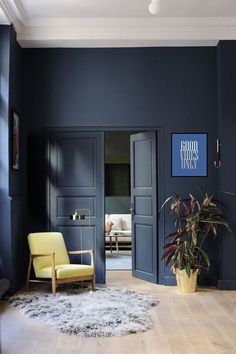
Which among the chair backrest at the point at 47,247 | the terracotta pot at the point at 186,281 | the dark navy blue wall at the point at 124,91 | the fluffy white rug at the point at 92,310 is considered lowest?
the fluffy white rug at the point at 92,310

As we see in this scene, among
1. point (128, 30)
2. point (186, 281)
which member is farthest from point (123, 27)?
point (186, 281)

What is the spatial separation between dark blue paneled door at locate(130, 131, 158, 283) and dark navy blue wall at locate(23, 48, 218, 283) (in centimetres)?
18

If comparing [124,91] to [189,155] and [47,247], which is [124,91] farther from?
[47,247]

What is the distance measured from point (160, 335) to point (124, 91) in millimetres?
3519

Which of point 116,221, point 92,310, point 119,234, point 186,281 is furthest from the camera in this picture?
point 116,221

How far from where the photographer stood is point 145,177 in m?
6.60

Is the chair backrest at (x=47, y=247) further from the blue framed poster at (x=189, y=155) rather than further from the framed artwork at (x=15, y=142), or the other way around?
the blue framed poster at (x=189, y=155)

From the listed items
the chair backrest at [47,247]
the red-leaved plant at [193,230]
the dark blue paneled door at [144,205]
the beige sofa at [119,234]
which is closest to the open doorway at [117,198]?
the beige sofa at [119,234]

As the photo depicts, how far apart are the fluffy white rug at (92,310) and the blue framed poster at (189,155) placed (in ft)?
5.95

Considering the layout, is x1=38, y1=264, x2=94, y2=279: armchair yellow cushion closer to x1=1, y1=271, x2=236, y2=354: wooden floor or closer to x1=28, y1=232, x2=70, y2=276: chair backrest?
x1=28, y1=232, x2=70, y2=276: chair backrest

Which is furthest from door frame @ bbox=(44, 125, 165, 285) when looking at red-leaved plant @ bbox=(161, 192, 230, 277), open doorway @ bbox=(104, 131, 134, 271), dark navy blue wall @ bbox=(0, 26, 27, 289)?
open doorway @ bbox=(104, 131, 134, 271)

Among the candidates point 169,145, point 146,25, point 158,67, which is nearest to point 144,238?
point 169,145

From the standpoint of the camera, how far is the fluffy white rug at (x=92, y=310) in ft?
13.7

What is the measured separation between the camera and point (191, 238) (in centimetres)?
592
